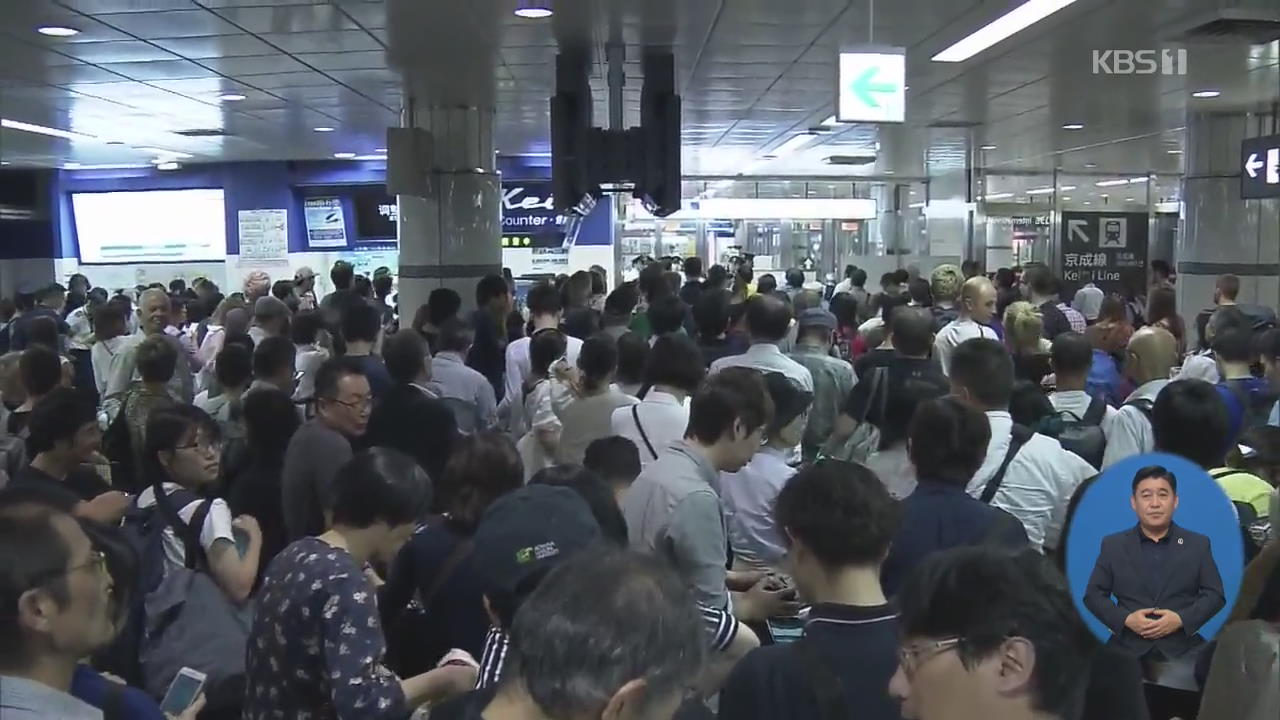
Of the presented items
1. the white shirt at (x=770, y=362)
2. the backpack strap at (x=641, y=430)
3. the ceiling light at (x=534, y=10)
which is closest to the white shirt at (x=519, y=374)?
the white shirt at (x=770, y=362)

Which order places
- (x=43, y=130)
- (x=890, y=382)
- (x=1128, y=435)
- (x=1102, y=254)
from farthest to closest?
(x=43, y=130) < (x=1102, y=254) < (x=890, y=382) < (x=1128, y=435)

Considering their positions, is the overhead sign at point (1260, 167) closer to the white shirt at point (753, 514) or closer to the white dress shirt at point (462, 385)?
the white dress shirt at point (462, 385)

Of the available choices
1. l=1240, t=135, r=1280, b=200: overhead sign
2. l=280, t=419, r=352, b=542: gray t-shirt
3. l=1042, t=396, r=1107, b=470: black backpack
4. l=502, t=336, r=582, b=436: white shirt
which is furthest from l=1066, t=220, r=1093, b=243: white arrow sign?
l=280, t=419, r=352, b=542: gray t-shirt

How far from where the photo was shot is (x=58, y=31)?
734cm

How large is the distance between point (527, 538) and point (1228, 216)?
12.0 meters

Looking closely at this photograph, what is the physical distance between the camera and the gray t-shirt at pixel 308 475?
13.5ft

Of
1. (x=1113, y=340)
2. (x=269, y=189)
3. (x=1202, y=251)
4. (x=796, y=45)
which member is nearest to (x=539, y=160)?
(x=269, y=189)

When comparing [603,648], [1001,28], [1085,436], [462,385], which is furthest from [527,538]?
[1001,28]

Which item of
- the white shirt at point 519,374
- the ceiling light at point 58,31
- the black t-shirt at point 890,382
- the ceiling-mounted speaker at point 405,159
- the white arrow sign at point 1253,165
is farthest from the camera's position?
the white arrow sign at point 1253,165

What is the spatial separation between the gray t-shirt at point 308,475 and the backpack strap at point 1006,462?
2114mm

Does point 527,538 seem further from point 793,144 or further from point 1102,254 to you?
point 793,144

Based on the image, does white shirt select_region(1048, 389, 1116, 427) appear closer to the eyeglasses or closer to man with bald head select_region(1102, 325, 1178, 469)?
man with bald head select_region(1102, 325, 1178, 469)

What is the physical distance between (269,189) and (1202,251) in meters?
13.7

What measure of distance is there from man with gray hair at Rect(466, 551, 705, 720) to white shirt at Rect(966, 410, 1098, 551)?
2.34 meters
